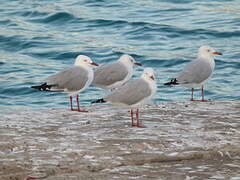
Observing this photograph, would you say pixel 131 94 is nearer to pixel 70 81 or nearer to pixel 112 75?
pixel 70 81

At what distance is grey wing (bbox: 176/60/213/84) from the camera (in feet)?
34.3

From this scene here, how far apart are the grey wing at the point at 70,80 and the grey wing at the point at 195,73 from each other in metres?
1.64

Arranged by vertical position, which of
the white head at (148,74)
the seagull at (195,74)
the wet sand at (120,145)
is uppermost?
the white head at (148,74)

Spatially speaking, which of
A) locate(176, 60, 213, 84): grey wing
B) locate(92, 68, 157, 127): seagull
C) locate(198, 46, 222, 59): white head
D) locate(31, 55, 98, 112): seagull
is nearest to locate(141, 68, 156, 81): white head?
locate(92, 68, 157, 127): seagull

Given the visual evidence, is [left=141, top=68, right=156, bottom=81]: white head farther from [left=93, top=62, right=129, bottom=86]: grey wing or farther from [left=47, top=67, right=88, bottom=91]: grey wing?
[left=93, top=62, right=129, bottom=86]: grey wing

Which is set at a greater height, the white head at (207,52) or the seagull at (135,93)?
the white head at (207,52)

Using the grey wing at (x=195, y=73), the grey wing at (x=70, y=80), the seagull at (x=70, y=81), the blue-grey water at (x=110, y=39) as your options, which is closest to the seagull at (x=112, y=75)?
the seagull at (x=70, y=81)

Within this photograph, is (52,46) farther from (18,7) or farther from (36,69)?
(18,7)

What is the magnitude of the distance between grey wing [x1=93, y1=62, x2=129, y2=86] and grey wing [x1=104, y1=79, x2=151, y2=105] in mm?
1955

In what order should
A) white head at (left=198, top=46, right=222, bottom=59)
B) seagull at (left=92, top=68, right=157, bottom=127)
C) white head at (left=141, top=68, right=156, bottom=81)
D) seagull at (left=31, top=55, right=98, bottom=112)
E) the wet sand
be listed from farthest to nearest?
white head at (left=198, top=46, right=222, bottom=59) → seagull at (left=31, top=55, right=98, bottom=112) → white head at (left=141, top=68, right=156, bottom=81) → seagull at (left=92, top=68, right=157, bottom=127) → the wet sand

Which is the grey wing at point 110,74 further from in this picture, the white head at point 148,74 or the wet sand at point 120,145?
the white head at point 148,74

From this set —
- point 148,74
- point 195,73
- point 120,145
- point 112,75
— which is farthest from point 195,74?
point 120,145

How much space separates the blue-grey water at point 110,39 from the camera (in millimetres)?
16844

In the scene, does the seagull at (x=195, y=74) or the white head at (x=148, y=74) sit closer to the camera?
the white head at (x=148, y=74)
